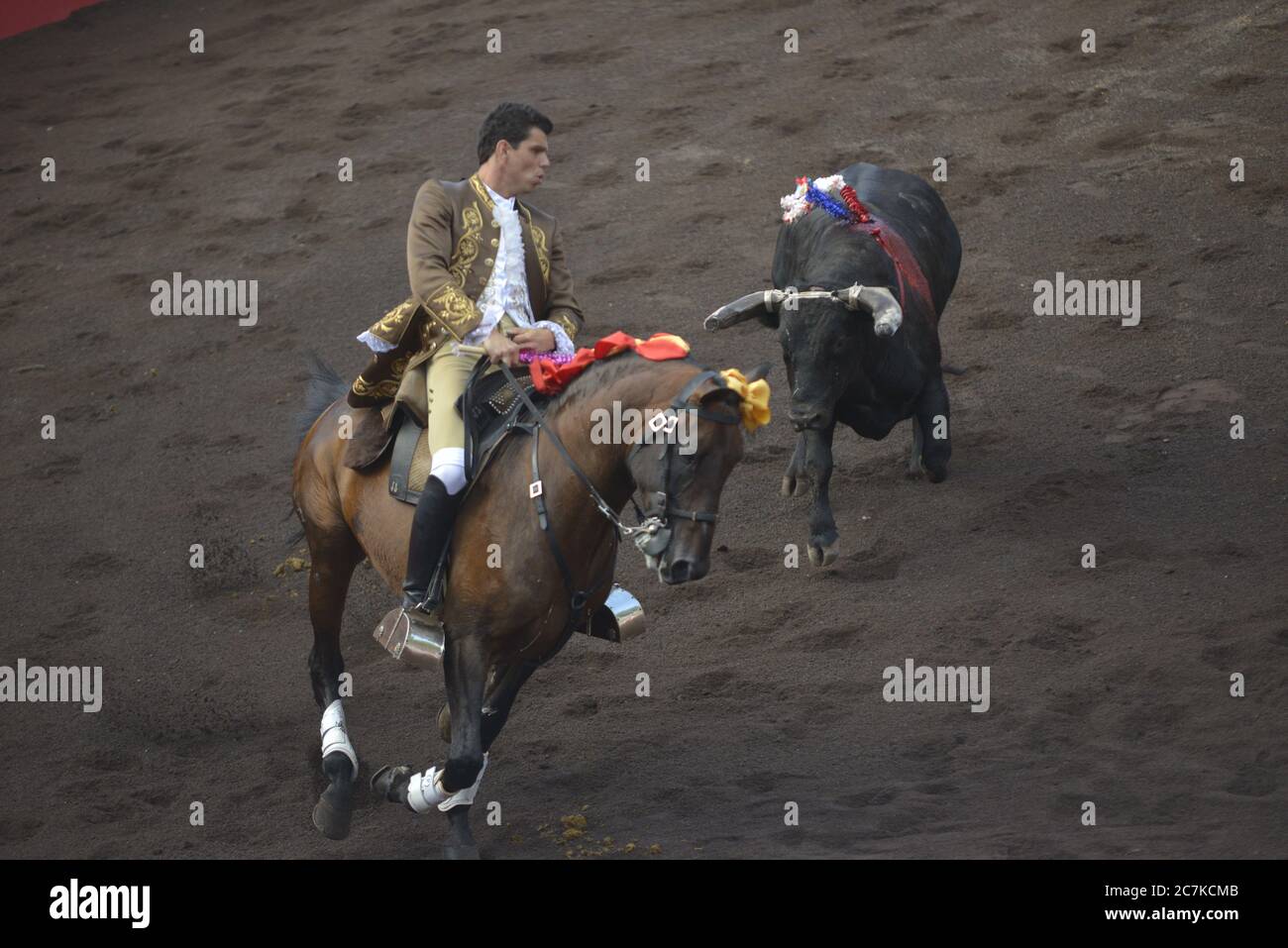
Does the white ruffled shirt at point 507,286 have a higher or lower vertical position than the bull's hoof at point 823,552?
higher

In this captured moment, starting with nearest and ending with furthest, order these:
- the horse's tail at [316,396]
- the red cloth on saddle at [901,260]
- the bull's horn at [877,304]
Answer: the horse's tail at [316,396], the bull's horn at [877,304], the red cloth on saddle at [901,260]

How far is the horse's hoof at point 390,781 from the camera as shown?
230 inches

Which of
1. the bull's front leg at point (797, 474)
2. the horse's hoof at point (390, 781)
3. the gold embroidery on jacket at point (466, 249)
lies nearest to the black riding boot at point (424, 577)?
the horse's hoof at point (390, 781)

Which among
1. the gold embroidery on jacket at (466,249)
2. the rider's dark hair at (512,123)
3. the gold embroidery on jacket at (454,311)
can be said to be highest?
the rider's dark hair at (512,123)

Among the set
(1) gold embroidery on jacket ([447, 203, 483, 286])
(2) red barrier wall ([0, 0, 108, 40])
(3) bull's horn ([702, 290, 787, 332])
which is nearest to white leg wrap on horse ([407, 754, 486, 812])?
(1) gold embroidery on jacket ([447, 203, 483, 286])

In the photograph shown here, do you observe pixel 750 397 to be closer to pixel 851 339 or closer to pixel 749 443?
pixel 851 339

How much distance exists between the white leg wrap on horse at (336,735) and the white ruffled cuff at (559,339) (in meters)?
1.75

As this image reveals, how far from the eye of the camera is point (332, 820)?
237 inches

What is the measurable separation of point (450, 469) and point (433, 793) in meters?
1.16

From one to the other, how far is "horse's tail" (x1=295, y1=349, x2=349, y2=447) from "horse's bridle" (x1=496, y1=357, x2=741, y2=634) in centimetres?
148

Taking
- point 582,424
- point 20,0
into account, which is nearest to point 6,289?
point 20,0

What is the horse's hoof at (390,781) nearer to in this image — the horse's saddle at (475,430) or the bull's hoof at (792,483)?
the horse's saddle at (475,430)

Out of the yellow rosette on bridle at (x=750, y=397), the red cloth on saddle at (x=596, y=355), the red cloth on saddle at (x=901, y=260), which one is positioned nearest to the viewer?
the yellow rosette on bridle at (x=750, y=397)

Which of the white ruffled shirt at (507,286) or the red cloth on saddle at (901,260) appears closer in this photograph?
the white ruffled shirt at (507,286)
